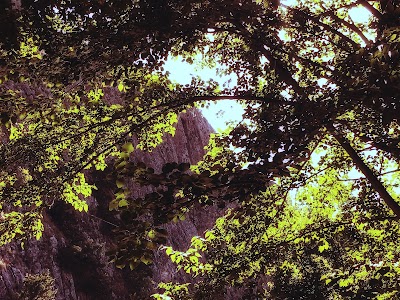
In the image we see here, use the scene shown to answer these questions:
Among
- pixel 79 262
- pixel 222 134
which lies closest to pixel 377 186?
pixel 222 134

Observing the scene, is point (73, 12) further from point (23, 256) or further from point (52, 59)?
point (23, 256)

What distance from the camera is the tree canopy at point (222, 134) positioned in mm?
2705

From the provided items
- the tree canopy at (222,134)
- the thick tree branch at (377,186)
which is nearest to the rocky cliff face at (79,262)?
the tree canopy at (222,134)

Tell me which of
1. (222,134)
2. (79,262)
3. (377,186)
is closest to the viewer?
(377,186)

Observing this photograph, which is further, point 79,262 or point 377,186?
point 79,262

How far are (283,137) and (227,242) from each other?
3598mm

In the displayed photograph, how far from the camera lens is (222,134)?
591cm

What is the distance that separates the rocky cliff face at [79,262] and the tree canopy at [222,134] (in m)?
17.8

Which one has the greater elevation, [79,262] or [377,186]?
[79,262]

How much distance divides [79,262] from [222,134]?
2588cm

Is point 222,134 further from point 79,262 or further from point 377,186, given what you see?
point 79,262

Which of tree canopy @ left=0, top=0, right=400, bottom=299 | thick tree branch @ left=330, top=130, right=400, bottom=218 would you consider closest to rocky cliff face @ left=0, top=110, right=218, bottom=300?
tree canopy @ left=0, top=0, right=400, bottom=299

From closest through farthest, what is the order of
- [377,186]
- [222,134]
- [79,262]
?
[377,186] < [222,134] < [79,262]

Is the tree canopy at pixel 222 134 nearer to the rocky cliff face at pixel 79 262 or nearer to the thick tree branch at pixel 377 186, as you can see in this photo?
the thick tree branch at pixel 377 186
